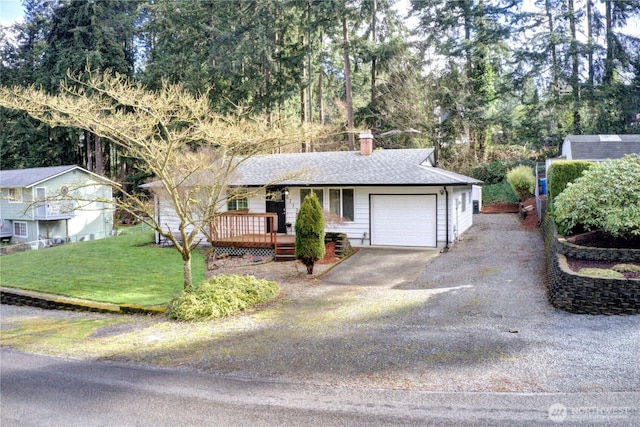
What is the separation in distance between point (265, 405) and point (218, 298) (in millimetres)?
4347

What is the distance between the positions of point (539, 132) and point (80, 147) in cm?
3727

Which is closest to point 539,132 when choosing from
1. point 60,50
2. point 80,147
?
point 60,50

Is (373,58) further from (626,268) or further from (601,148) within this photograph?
(626,268)

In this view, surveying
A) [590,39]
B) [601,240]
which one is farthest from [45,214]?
[590,39]

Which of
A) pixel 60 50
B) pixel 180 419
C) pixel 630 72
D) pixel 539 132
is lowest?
pixel 180 419

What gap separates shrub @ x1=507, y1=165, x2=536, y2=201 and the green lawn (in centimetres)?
1718

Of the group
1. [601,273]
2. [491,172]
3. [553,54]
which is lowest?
[601,273]

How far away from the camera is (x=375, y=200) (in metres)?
15.7

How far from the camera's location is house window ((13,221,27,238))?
28038 mm

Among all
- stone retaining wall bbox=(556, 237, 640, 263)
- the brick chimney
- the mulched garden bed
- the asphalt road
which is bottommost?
the asphalt road

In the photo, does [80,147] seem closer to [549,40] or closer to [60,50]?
[60,50]

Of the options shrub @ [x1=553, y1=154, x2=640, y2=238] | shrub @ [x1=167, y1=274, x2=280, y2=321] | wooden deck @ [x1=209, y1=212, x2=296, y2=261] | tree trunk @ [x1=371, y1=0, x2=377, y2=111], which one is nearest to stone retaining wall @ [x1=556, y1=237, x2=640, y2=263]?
shrub @ [x1=553, y1=154, x2=640, y2=238]

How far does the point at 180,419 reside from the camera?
4359 mm

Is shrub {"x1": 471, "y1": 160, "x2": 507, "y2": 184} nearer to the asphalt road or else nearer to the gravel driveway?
the gravel driveway
